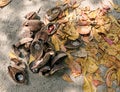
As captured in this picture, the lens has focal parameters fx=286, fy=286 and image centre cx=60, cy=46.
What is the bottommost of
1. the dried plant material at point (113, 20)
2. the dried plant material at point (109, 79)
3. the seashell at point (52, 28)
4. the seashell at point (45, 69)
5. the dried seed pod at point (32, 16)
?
the dried plant material at point (109, 79)

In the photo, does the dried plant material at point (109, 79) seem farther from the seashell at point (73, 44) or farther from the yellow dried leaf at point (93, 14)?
the yellow dried leaf at point (93, 14)

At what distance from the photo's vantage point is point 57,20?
370 centimetres

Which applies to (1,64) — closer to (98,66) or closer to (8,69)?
(8,69)

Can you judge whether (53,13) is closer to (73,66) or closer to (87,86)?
(73,66)

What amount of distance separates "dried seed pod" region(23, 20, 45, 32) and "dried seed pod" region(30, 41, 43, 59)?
0.76 feet

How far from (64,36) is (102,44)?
475 mm

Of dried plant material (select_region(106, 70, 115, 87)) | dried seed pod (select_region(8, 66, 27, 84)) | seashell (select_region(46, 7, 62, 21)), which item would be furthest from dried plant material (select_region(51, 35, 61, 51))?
dried plant material (select_region(106, 70, 115, 87))

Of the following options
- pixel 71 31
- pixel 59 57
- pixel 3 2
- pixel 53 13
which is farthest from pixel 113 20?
pixel 3 2

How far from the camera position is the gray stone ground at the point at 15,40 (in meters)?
3.09

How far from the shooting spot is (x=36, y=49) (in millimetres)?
3279

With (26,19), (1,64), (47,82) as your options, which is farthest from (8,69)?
(26,19)

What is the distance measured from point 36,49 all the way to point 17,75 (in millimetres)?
373

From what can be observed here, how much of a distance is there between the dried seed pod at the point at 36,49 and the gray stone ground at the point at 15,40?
0.75ft

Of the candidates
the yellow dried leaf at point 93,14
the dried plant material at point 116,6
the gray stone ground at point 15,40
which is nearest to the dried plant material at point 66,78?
the gray stone ground at point 15,40
